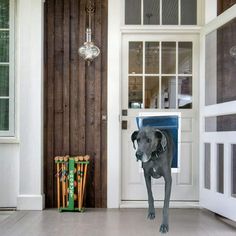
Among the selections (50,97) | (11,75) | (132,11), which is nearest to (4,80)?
(11,75)

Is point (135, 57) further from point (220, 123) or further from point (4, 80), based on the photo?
point (4, 80)

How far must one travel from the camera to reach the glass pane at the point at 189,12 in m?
5.13

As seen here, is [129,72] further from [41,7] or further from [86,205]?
[86,205]

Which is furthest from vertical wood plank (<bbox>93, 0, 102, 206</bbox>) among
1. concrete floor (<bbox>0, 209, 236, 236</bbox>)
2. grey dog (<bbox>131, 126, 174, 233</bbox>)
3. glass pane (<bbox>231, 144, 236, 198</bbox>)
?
glass pane (<bbox>231, 144, 236, 198</bbox>)

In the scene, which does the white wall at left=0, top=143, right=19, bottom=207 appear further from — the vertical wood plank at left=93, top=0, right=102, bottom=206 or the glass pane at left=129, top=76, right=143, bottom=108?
the glass pane at left=129, top=76, right=143, bottom=108

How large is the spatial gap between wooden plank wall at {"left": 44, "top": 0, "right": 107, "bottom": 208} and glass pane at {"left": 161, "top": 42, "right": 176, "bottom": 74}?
76 cm

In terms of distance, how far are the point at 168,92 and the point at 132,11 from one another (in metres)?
1.14

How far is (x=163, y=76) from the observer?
5133 millimetres

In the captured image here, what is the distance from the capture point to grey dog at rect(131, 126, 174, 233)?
3688mm

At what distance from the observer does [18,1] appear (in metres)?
5.00

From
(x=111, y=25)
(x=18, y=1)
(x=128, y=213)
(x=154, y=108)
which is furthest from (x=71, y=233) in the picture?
(x=18, y=1)

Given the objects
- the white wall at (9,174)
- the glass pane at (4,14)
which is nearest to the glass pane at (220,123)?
the white wall at (9,174)

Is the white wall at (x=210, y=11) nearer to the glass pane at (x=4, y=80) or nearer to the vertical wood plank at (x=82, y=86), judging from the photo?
the vertical wood plank at (x=82, y=86)

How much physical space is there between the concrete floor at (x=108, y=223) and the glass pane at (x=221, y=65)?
136 cm
